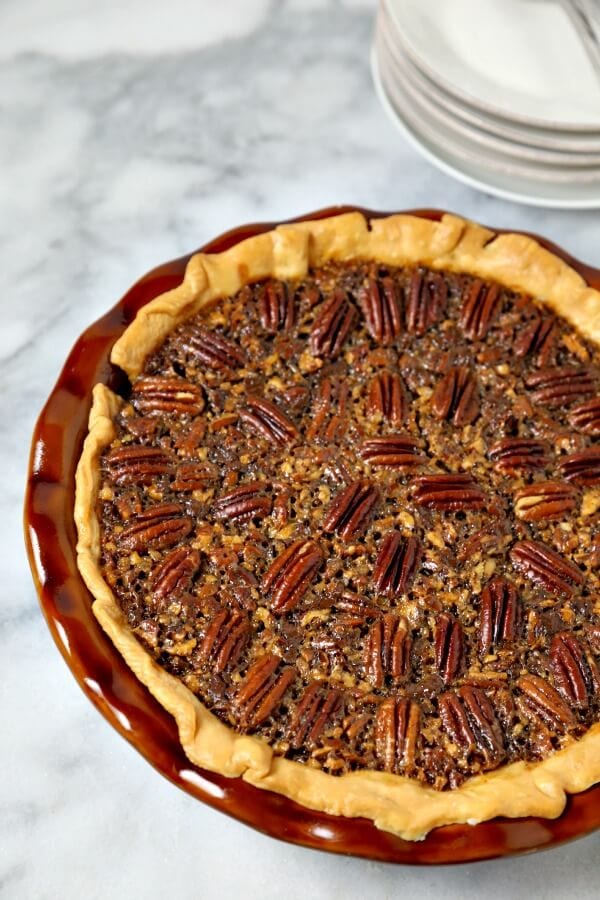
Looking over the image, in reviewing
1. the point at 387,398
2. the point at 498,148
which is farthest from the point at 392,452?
the point at 498,148

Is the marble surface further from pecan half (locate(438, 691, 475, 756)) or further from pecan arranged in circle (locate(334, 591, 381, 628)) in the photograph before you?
pecan arranged in circle (locate(334, 591, 381, 628))

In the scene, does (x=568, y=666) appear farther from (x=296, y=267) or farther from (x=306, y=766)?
(x=296, y=267)

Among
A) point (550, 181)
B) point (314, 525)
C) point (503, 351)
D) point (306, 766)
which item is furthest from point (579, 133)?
point (306, 766)

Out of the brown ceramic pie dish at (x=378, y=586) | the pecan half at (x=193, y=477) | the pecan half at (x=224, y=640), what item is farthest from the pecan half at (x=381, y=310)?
the pecan half at (x=224, y=640)

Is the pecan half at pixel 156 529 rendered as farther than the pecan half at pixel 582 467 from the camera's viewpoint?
No

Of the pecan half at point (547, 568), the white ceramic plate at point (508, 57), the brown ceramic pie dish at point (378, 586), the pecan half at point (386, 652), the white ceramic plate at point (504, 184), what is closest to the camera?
the brown ceramic pie dish at point (378, 586)

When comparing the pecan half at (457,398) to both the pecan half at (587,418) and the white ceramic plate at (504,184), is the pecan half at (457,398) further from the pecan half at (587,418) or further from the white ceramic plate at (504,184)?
the white ceramic plate at (504,184)

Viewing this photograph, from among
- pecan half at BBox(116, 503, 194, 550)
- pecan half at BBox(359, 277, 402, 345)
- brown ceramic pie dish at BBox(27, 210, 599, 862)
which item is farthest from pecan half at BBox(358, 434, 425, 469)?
pecan half at BBox(116, 503, 194, 550)

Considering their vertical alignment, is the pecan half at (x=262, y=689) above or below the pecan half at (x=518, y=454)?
below
